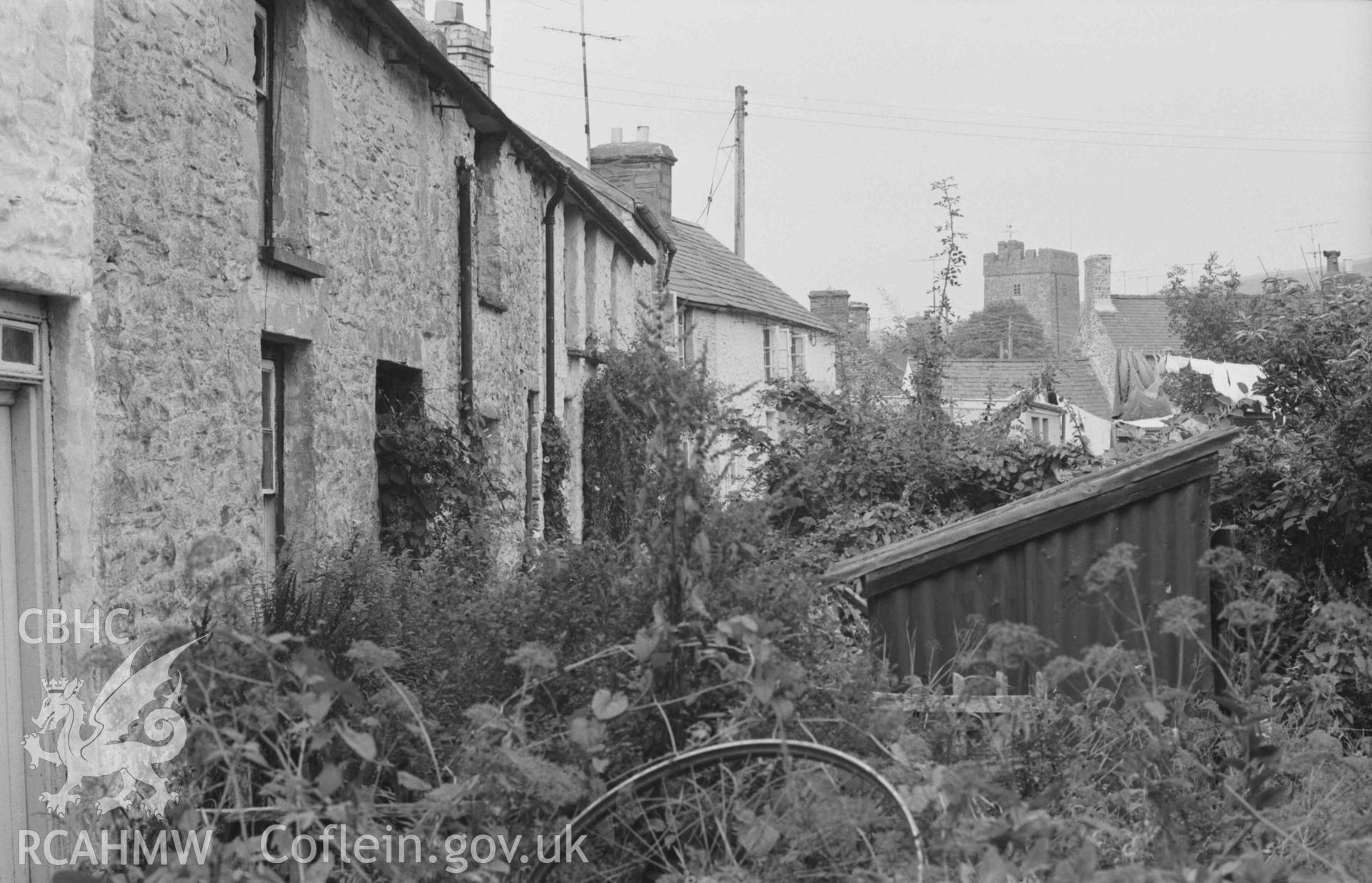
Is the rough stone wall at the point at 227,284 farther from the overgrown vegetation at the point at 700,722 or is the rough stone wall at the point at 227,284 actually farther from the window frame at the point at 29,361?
the overgrown vegetation at the point at 700,722

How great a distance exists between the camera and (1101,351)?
4531 cm

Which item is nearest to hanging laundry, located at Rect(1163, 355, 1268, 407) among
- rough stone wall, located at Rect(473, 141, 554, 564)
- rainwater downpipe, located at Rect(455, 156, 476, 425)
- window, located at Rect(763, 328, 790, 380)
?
rough stone wall, located at Rect(473, 141, 554, 564)

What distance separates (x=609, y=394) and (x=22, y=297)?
2608 mm

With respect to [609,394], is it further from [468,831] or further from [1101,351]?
[1101,351]

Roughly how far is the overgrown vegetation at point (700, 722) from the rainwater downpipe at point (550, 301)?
353 inches

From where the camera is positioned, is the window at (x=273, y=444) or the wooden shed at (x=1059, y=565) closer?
the wooden shed at (x=1059, y=565)

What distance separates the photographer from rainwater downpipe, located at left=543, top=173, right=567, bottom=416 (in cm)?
1552

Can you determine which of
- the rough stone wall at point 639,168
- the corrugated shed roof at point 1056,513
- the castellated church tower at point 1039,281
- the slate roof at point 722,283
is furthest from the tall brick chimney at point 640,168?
the castellated church tower at point 1039,281

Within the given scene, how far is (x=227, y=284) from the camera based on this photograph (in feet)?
23.7

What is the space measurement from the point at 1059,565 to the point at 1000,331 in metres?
73.1

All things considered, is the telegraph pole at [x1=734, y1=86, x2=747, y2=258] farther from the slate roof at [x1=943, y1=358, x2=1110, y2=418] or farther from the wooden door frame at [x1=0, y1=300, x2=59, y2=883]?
the wooden door frame at [x1=0, y1=300, x2=59, y2=883]

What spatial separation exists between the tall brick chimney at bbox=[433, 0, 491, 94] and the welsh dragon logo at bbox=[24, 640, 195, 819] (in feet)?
43.3

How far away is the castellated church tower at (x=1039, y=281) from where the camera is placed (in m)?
92.1

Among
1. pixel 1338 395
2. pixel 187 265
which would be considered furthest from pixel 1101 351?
pixel 187 265
